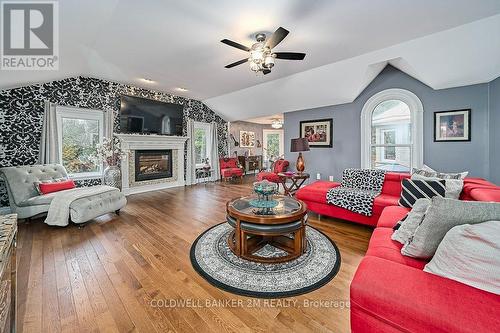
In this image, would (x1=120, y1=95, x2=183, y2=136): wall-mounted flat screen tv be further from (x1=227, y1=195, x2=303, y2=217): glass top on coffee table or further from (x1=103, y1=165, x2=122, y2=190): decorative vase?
(x1=227, y1=195, x2=303, y2=217): glass top on coffee table

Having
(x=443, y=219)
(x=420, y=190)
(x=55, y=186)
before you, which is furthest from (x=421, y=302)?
(x=55, y=186)

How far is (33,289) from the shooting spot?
1.78m

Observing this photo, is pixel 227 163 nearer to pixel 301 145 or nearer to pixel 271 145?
pixel 301 145

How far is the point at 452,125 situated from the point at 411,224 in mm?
3525

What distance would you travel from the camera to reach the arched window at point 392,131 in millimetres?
4211

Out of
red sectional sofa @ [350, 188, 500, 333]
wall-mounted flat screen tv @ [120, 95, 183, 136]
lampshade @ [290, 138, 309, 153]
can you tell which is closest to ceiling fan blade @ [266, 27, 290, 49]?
red sectional sofa @ [350, 188, 500, 333]

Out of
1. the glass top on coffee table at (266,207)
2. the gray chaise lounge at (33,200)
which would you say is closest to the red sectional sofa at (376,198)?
the glass top on coffee table at (266,207)

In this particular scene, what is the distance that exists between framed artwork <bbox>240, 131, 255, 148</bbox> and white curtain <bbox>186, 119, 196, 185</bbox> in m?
2.92

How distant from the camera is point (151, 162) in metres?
6.04

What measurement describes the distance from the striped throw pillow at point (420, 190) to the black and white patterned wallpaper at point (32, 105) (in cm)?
612

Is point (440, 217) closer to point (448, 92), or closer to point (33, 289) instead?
point (33, 289)

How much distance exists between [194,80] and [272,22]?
2784mm

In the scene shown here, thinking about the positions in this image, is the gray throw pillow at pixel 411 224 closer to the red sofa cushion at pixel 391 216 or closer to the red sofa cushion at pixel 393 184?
the red sofa cushion at pixel 391 216

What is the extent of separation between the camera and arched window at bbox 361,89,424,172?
4.21 metres
